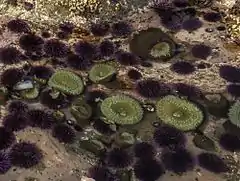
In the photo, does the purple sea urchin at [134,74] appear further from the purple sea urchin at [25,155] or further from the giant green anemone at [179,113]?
the purple sea urchin at [25,155]

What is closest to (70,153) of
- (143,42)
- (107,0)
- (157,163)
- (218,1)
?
(157,163)

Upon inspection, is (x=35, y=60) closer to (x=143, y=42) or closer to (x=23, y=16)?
(x=23, y=16)

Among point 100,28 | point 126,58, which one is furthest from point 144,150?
point 100,28

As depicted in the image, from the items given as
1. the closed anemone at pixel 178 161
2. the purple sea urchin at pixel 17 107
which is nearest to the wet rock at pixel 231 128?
the closed anemone at pixel 178 161

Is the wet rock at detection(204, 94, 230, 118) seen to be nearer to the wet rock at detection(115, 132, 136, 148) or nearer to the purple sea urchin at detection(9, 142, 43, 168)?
the wet rock at detection(115, 132, 136, 148)

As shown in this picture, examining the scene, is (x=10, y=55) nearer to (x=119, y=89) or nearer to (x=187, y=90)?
(x=119, y=89)

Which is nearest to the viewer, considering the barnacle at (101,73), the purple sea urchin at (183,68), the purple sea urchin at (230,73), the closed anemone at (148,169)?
the closed anemone at (148,169)

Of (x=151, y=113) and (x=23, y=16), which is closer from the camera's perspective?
(x=151, y=113)
